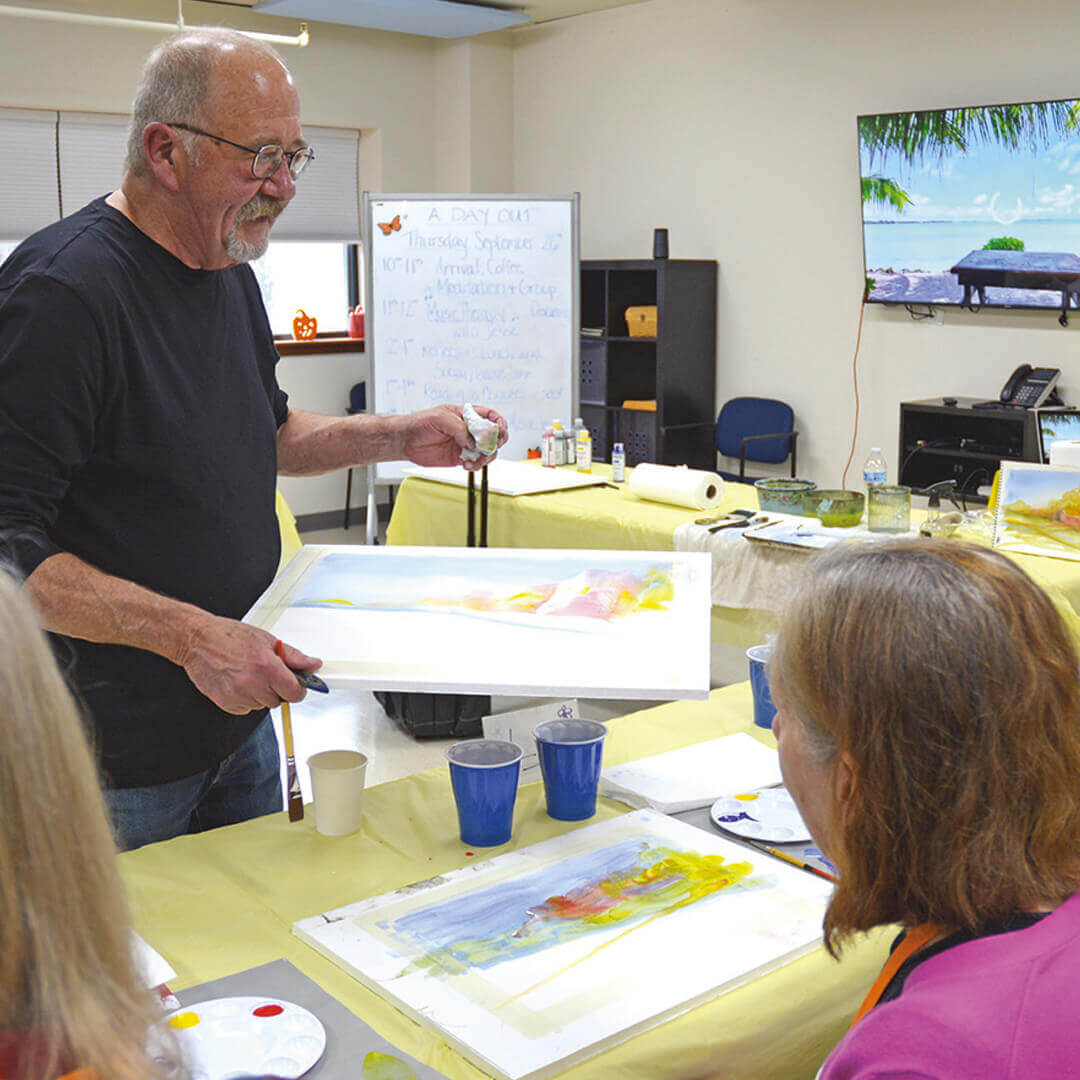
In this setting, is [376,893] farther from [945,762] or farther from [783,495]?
[783,495]

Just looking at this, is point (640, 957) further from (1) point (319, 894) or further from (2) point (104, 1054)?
(2) point (104, 1054)

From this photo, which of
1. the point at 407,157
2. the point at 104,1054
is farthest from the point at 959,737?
the point at 407,157

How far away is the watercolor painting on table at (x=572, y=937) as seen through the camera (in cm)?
103

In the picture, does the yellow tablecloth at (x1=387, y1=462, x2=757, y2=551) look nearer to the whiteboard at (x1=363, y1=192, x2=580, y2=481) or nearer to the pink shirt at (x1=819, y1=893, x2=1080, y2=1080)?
the whiteboard at (x1=363, y1=192, x2=580, y2=481)

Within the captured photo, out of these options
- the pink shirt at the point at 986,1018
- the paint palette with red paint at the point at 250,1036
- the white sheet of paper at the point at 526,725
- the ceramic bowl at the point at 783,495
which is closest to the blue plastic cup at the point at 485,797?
the white sheet of paper at the point at 526,725

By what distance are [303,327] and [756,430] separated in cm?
277

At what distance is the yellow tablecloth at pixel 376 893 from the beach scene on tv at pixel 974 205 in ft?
13.9

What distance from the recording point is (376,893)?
1.28 metres

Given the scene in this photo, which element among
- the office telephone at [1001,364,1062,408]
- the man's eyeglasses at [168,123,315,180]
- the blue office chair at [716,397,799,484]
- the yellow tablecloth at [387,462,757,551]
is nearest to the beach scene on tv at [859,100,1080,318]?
the office telephone at [1001,364,1062,408]

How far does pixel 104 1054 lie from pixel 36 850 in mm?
104

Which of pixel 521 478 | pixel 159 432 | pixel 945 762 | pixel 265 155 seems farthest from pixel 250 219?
pixel 521 478

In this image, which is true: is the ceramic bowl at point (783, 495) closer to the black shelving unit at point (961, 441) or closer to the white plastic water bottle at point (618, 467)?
the white plastic water bottle at point (618, 467)

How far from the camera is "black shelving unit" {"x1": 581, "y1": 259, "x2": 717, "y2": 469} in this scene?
20.1ft

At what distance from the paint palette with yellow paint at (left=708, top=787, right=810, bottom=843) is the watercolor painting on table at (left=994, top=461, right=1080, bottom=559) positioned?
1.63 m
